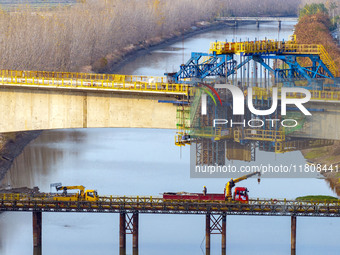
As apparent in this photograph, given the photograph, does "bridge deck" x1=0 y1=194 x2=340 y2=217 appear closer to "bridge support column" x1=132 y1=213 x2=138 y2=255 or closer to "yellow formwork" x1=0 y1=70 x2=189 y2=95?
"bridge support column" x1=132 y1=213 x2=138 y2=255

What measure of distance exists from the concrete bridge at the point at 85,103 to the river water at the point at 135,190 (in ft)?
20.5

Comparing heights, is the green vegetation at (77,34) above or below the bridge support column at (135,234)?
above

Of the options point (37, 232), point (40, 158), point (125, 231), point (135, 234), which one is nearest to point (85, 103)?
point (37, 232)

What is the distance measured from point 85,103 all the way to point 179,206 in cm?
1218

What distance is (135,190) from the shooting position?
7512 centimetres

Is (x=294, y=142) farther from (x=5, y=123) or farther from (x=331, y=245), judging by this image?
(x=5, y=123)

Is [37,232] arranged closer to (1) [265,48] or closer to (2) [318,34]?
(1) [265,48]

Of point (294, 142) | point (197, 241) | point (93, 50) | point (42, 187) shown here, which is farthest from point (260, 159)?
point (93, 50)

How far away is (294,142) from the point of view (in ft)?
229

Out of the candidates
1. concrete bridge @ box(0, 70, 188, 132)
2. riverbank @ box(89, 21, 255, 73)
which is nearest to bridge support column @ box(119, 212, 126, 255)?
concrete bridge @ box(0, 70, 188, 132)

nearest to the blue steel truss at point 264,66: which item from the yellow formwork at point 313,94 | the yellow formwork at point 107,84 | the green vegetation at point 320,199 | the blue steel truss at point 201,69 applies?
the blue steel truss at point 201,69

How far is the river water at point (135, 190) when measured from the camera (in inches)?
2477

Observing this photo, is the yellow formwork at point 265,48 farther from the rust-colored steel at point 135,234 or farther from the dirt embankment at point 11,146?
the rust-colored steel at point 135,234

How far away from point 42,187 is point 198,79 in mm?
15159
